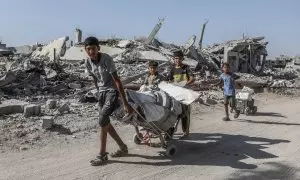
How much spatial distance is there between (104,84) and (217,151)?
2.44 metres

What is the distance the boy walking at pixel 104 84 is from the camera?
5.89 m

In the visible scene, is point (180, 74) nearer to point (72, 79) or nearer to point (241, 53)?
point (72, 79)

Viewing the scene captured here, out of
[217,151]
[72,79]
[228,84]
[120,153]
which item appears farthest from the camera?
[72,79]

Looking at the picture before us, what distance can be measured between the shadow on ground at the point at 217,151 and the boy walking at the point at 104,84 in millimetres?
527

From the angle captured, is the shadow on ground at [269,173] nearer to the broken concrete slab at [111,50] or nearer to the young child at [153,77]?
the young child at [153,77]

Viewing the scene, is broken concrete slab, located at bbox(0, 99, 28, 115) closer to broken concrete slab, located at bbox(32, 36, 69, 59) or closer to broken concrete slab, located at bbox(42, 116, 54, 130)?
broken concrete slab, located at bbox(42, 116, 54, 130)

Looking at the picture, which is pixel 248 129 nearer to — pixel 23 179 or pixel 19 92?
pixel 23 179

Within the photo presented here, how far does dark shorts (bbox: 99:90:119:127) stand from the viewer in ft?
19.3

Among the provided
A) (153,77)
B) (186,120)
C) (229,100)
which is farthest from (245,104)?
(153,77)

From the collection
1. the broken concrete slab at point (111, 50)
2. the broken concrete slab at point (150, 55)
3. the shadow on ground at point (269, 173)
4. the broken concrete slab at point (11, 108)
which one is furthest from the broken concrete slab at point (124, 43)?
the shadow on ground at point (269, 173)

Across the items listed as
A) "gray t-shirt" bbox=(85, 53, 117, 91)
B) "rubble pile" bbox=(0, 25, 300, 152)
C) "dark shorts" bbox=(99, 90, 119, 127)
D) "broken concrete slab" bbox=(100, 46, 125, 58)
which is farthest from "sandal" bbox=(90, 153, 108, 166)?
"broken concrete slab" bbox=(100, 46, 125, 58)

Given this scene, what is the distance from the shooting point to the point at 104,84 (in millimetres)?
6055

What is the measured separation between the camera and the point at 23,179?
211 inches

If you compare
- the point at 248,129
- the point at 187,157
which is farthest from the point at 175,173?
the point at 248,129
